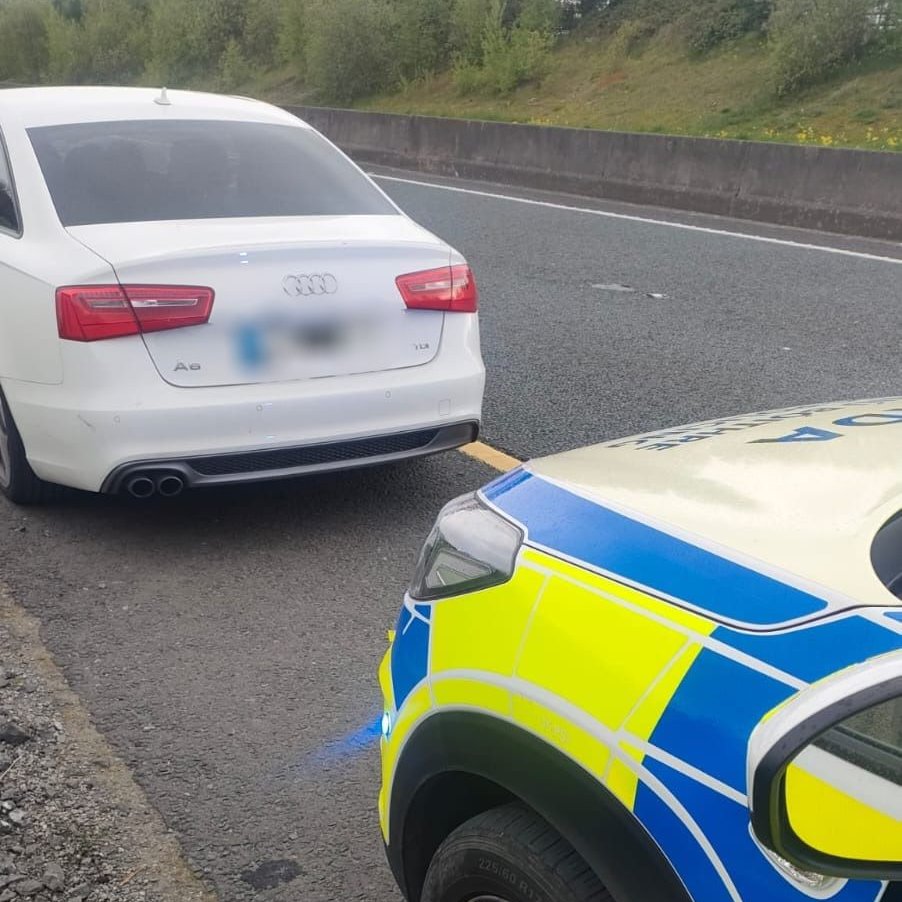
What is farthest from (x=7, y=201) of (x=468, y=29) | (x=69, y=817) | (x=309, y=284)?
(x=468, y=29)

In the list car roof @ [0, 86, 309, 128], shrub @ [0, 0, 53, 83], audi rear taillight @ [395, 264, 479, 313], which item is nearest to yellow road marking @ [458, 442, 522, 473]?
audi rear taillight @ [395, 264, 479, 313]

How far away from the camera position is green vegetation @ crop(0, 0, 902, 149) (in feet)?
60.3

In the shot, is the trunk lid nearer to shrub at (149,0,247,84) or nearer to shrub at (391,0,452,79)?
shrub at (391,0,452,79)

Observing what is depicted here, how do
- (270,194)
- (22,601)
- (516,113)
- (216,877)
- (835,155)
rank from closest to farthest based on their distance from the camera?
1. (216,877)
2. (22,601)
3. (270,194)
4. (835,155)
5. (516,113)

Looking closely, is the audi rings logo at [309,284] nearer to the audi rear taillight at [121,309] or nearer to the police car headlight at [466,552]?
the audi rear taillight at [121,309]

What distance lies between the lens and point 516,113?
24500mm

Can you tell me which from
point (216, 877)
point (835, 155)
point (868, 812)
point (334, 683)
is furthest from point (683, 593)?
point (835, 155)

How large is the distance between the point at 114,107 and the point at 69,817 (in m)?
3.17

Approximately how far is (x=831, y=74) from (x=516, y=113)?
24.0ft

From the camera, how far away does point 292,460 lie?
4273 mm

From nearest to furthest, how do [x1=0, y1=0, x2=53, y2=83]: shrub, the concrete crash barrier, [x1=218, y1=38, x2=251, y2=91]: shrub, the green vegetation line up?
the concrete crash barrier
the green vegetation
[x1=218, y1=38, x2=251, y2=91]: shrub
[x1=0, y1=0, x2=53, y2=83]: shrub

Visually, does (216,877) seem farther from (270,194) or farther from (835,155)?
(835,155)

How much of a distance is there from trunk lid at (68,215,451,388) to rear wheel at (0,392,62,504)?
76 centimetres

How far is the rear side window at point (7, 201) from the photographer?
4543mm
